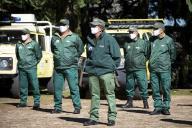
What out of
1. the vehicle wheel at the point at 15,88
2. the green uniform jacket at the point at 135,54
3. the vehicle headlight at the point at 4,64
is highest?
the green uniform jacket at the point at 135,54

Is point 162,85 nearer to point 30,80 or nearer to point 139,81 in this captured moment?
point 139,81

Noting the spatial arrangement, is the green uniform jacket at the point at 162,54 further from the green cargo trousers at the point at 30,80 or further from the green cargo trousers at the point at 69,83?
the green cargo trousers at the point at 30,80

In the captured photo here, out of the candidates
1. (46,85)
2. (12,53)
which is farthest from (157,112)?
(46,85)

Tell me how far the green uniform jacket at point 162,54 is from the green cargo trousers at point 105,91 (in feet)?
5.97

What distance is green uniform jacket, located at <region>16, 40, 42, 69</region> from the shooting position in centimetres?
1270

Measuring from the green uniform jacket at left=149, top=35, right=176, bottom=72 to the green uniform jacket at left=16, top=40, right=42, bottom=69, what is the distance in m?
2.90

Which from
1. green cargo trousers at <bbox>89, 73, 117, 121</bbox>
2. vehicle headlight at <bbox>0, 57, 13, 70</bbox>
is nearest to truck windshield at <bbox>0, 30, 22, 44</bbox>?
vehicle headlight at <bbox>0, 57, 13, 70</bbox>

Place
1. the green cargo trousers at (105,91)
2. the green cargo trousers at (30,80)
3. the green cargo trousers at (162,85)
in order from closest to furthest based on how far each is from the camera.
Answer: the green cargo trousers at (105,91) < the green cargo trousers at (162,85) < the green cargo trousers at (30,80)

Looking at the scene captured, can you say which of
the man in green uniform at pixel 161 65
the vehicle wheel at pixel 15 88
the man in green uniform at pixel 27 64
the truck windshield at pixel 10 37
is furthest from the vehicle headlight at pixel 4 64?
the man in green uniform at pixel 161 65

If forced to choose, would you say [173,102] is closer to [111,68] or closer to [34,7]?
[111,68]

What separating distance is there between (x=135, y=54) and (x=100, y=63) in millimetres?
3292

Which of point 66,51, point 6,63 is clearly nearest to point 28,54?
point 66,51

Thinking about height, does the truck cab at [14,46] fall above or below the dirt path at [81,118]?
above

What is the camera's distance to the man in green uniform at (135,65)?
41.1ft
